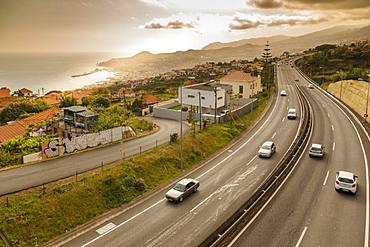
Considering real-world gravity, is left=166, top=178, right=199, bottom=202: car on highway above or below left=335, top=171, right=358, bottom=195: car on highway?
below

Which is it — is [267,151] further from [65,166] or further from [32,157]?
[32,157]

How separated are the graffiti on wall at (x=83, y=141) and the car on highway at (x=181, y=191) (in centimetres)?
1705

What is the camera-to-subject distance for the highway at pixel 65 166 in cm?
2669

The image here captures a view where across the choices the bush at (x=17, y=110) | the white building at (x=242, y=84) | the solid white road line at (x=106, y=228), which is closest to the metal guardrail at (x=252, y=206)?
the solid white road line at (x=106, y=228)

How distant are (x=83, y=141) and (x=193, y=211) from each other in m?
20.7

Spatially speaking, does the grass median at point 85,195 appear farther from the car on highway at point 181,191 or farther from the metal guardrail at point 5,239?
the car on highway at point 181,191

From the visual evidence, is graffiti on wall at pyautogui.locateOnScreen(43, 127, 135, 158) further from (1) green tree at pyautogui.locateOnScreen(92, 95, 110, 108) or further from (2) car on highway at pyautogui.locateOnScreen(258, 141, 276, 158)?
(1) green tree at pyautogui.locateOnScreen(92, 95, 110, 108)

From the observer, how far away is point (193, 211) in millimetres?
23906

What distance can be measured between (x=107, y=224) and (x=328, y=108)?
56.9m

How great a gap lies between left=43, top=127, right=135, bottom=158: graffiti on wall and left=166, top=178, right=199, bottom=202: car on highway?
17054mm

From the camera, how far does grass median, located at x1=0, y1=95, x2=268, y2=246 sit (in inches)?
822

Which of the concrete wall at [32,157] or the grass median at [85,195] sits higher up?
the concrete wall at [32,157]

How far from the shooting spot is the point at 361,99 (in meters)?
58.6

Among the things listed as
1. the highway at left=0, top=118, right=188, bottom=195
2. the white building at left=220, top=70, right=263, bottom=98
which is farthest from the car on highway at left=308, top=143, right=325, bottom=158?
the white building at left=220, top=70, right=263, bottom=98
